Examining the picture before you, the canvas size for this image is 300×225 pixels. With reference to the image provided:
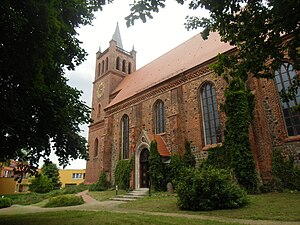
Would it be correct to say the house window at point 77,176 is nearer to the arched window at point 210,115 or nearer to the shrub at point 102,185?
the shrub at point 102,185

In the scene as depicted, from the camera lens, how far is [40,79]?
4926 millimetres

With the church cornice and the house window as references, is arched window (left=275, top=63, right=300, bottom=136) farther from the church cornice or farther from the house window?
the house window

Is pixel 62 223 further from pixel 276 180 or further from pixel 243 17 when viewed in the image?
pixel 276 180

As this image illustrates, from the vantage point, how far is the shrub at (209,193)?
→ 29.2 feet

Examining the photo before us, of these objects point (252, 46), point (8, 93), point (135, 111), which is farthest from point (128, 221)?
point (135, 111)

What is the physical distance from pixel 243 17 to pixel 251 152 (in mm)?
9772

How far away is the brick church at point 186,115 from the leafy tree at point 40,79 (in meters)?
9.45

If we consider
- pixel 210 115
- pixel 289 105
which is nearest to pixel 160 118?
pixel 210 115

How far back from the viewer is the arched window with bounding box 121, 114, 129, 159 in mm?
22458

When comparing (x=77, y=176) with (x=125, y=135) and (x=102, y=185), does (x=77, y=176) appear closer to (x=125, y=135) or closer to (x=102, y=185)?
(x=102, y=185)

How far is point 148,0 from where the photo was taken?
388 centimetres

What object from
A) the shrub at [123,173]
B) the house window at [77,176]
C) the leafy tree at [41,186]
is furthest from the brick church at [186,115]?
the house window at [77,176]

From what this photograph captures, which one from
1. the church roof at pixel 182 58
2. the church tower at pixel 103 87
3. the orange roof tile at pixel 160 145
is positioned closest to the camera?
the orange roof tile at pixel 160 145

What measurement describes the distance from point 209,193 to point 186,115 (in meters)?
8.82
